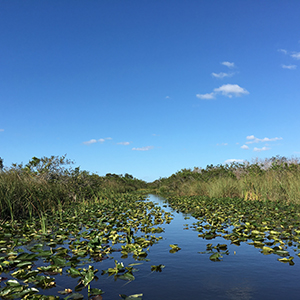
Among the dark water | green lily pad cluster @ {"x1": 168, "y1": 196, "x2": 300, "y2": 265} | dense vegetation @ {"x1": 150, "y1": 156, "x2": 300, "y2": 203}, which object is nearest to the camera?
the dark water

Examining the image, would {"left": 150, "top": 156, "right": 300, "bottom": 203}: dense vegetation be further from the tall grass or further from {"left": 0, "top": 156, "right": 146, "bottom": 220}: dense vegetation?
the tall grass

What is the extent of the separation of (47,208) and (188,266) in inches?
331

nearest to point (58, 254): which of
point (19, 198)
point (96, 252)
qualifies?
point (96, 252)

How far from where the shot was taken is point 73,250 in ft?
18.3

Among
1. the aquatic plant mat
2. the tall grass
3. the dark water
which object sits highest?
the tall grass

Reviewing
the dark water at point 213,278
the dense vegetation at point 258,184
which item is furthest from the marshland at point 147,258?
the dense vegetation at point 258,184

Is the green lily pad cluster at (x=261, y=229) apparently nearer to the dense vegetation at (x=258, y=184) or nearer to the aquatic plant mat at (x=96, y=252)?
the aquatic plant mat at (x=96, y=252)

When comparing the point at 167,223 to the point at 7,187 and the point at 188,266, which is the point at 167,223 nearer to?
the point at 188,266

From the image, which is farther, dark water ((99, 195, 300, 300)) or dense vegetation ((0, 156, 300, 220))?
dense vegetation ((0, 156, 300, 220))

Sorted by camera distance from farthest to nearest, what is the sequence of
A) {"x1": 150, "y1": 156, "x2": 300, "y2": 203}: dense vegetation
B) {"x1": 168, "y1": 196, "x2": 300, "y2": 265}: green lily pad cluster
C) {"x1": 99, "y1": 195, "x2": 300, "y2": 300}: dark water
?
{"x1": 150, "y1": 156, "x2": 300, "y2": 203}: dense vegetation
{"x1": 168, "y1": 196, "x2": 300, "y2": 265}: green lily pad cluster
{"x1": 99, "y1": 195, "x2": 300, "y2": 300}: dark water

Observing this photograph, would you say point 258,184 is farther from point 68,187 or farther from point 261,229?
point 68,187

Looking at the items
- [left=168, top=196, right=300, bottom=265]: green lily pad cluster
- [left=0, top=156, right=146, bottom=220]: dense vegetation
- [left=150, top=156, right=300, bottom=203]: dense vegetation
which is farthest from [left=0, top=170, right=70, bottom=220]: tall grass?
[left=150, top=156, right=300, bottom=203]: dense vegetation

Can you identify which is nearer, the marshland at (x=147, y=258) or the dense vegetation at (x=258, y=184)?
the marshland at (x=147, y=258)

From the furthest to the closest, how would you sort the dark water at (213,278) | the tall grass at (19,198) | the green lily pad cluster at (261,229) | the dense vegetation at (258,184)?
the dense vegetation at (258,184) < the tall grass at (19,198) < the green lily pad cluster at (261,229) < the dark water at (213,278)
